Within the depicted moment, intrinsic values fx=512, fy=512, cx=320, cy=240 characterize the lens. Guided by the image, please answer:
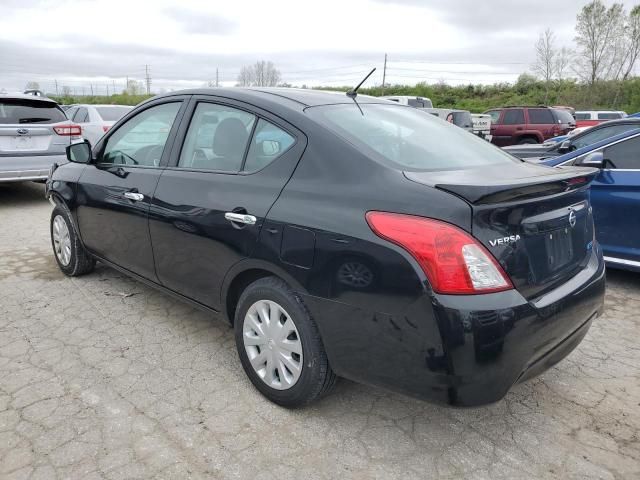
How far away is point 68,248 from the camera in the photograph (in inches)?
177

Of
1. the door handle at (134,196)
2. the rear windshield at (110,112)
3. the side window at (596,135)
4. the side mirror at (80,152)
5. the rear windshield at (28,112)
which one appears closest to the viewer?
the door handle at (134,196)

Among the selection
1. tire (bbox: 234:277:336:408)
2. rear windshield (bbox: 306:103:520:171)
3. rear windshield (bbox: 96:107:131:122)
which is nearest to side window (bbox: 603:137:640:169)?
rear windshield (bbox: 306:103:520:171)

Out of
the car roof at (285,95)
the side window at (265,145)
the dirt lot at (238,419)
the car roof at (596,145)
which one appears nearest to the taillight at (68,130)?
the dirt lot at (238,419)

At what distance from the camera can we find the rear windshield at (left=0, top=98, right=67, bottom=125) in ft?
24.0

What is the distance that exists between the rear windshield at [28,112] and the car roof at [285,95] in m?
5.43

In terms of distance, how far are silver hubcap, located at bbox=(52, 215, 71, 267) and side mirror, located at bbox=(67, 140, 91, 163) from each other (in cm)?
75

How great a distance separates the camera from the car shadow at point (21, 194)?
26.2 ft

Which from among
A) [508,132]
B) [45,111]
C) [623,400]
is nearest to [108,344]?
[623,400]

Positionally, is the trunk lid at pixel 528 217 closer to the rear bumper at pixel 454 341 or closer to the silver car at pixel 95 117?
the rear bumper at pixel 454 341

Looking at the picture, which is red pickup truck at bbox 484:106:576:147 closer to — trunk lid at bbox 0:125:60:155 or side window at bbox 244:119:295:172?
trunk lid at bbox 0:125:60:155

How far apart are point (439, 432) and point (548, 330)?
770 mm

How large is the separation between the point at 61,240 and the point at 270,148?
2829mm

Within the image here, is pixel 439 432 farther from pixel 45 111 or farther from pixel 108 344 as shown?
pixel 45 111

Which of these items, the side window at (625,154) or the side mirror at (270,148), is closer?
the side mirror at (270,148)
